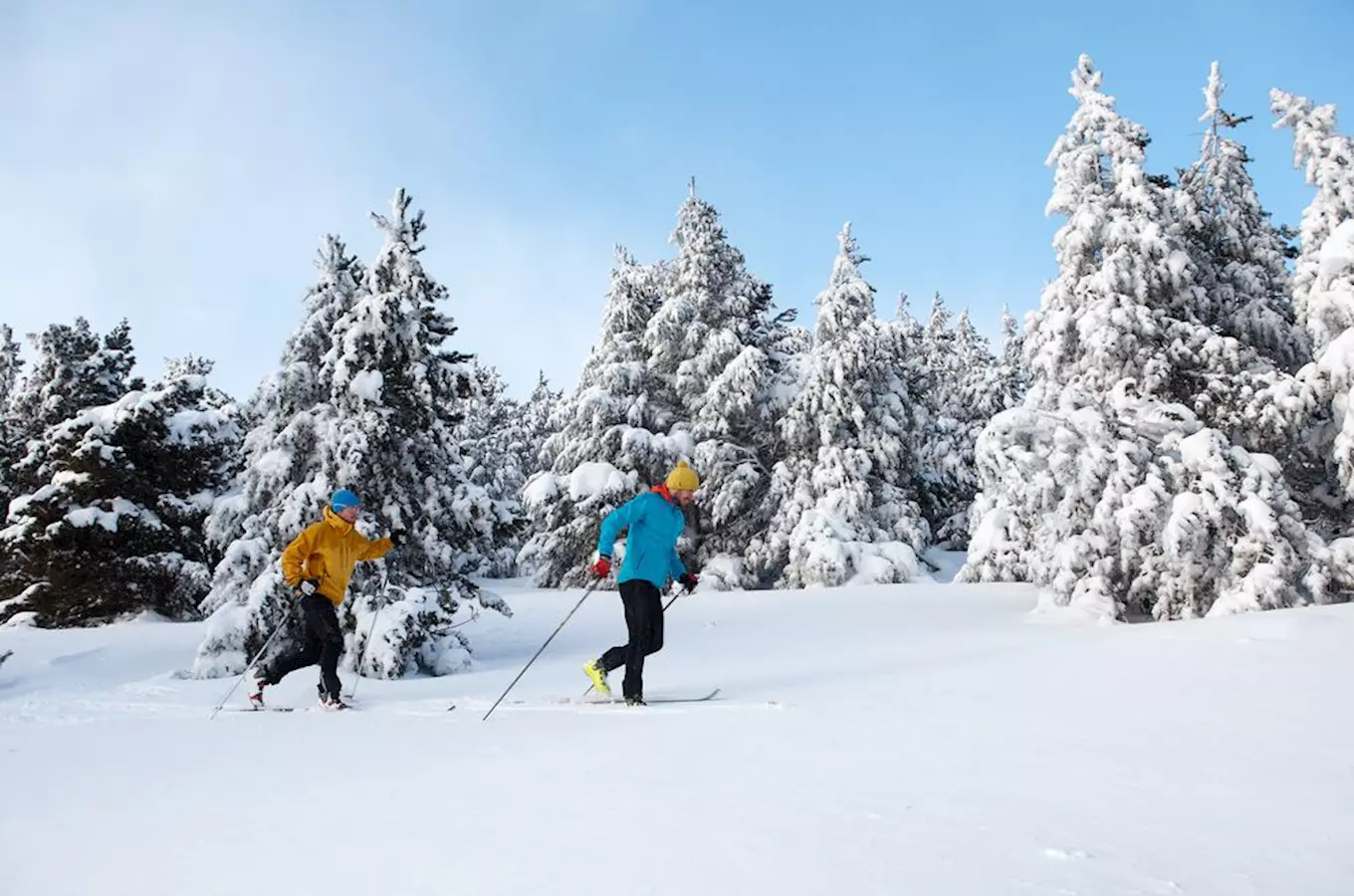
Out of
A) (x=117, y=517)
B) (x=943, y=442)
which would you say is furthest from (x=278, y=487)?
(x=943, y=442)

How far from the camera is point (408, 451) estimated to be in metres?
12.2

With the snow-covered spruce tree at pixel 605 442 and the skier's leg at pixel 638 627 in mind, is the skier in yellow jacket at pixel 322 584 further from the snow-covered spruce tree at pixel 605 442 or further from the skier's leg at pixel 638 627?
the snow-covered spruce tree at pixel 605 442

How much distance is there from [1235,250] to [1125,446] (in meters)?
6.73

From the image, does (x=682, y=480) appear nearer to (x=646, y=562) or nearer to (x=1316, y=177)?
(x=646, y=562)

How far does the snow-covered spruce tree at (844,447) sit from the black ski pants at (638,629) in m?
16.0

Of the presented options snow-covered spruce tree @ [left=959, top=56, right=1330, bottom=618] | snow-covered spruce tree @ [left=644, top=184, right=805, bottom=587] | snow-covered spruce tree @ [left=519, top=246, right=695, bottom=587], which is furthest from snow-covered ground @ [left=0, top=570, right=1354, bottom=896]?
snow-covered spruce tree @ [left=644, top=184, right=805, bottom=587]

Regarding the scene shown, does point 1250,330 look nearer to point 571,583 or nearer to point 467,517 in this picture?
point 467,517

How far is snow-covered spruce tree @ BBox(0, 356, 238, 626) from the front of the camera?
18.0 meters

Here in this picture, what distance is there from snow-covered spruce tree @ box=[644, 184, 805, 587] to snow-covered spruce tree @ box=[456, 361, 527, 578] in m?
7.33

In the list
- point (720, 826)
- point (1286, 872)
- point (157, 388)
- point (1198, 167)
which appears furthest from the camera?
point (157, 388)

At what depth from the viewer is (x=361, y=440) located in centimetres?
1141

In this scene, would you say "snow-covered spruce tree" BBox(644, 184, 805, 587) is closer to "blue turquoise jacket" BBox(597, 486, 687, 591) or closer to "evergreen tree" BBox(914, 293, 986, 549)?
"evergreen tree" BBox(914, 293, 986, 549)

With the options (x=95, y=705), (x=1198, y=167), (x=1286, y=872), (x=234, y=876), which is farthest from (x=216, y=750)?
(x=1198, y=167)

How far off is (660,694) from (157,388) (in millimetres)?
16753
